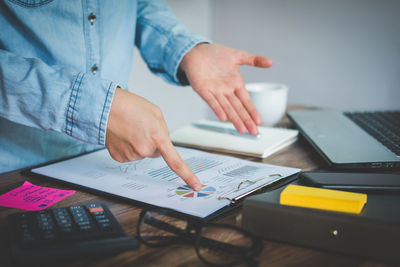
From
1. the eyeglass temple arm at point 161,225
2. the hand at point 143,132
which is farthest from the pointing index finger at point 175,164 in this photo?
the eyeglass temple arm at point 161,225

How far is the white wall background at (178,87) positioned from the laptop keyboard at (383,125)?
1649mm

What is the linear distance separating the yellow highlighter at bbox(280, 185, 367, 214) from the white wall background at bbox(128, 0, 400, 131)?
1.88 meters

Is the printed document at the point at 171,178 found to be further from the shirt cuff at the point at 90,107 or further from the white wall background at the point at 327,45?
the white wall background at the point at 327,45

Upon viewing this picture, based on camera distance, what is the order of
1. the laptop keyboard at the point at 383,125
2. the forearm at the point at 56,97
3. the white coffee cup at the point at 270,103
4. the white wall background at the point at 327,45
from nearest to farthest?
the forearm at the point at 56,97, the laptop keyboard at the point at 383,125, the white coffee cup at the point at 270,103, the white wall background at the point at 327,45

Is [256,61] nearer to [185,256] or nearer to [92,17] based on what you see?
[92,17]

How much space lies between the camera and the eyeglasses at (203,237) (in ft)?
1.47

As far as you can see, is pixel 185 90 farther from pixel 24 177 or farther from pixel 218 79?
pixel 24 177

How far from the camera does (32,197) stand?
63 cm

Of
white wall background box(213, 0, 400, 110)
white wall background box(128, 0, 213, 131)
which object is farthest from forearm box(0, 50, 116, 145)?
white wall background box(213, 0, 400, 110)

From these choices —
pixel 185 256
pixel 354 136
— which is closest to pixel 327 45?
pixel 354 136

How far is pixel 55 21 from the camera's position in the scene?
0.84 m

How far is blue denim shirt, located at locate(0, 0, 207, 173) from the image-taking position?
64 cm

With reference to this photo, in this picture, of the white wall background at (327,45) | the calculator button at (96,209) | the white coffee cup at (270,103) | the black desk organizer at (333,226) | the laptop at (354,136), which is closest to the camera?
the black desk organizer at (333,226)

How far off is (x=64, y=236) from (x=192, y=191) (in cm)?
22
